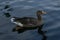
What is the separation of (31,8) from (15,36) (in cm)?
379

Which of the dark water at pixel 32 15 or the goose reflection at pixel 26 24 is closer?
the dark water at pixel 32 15

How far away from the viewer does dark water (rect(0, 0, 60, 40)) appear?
1052cm

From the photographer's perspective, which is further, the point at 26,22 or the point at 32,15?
the point at 32,15

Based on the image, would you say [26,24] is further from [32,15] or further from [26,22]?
[32,15]

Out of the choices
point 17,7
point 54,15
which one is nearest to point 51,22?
point 54,15

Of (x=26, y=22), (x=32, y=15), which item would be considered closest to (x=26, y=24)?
(x=26, y=22)

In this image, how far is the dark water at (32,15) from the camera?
10516 millimetres

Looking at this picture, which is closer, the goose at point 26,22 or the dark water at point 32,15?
the dark water at point 32,15

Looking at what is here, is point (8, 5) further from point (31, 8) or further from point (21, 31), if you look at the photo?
point (21, 31)

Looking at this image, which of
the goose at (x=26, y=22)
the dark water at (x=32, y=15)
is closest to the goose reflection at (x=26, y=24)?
the goose at (x=26, y=22)

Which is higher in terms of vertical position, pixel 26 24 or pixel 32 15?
pixel 32 15

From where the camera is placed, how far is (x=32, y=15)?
12.9m

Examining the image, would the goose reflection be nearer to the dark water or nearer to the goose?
the goose

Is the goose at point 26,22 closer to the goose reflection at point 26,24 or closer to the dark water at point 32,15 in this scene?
the goose reflection at point 26,24
